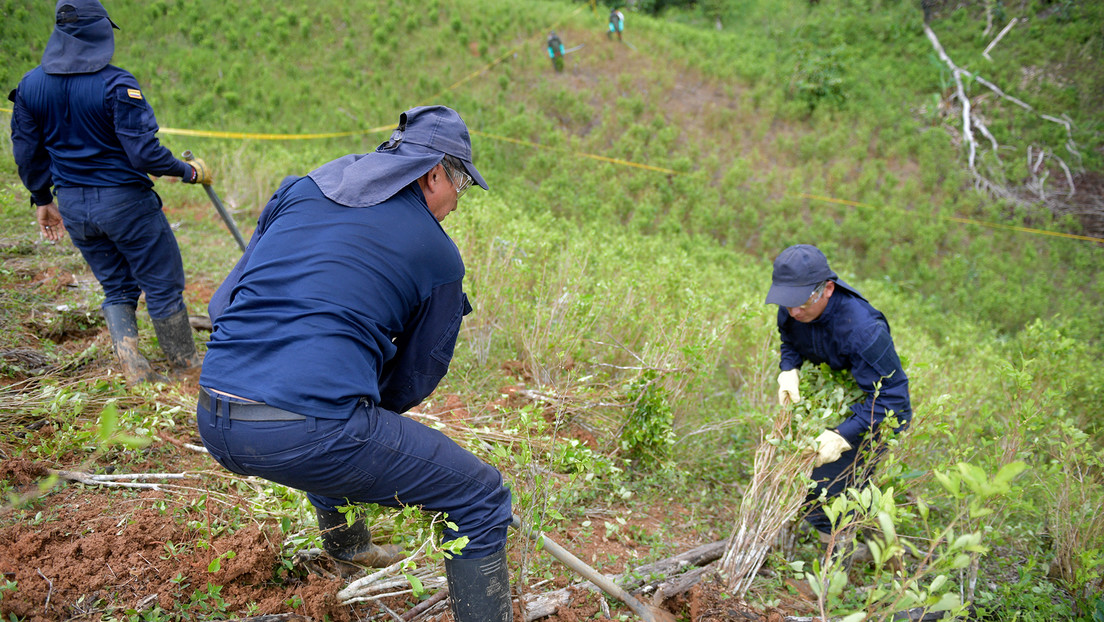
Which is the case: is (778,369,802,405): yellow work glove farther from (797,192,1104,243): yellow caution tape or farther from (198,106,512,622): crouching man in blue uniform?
(797,192,1104,243): yellow caution tape

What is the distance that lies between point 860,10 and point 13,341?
1570cm

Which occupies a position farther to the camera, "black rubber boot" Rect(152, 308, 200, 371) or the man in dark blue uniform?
"black rubber boot" Rect(152, 308, 200, 371)

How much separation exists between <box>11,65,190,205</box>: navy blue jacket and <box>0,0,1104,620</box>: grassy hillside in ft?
3.26

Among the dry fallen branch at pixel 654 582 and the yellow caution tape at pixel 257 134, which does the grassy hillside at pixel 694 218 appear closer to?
the yellow caution tape at pixel 257 134

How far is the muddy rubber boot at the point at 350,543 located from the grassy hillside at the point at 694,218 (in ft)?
0.87

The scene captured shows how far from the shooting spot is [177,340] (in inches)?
139

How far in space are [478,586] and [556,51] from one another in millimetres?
11748

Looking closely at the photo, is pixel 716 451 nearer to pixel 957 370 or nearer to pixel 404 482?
pixel 957 370

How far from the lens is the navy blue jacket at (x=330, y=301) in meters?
1.58

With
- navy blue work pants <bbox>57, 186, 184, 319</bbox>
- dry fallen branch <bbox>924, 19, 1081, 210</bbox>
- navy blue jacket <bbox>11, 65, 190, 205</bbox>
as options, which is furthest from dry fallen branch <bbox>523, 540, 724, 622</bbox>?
dry fallen branch <bbox>924, 19, 1081, 210</bbox>

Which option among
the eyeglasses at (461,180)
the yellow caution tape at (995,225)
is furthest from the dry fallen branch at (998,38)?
the eyeglasses at (461,180)

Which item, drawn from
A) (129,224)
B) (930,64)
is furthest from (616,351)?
(930,64)

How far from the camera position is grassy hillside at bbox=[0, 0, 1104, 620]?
3.23 metres

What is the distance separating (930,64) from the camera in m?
12.2
